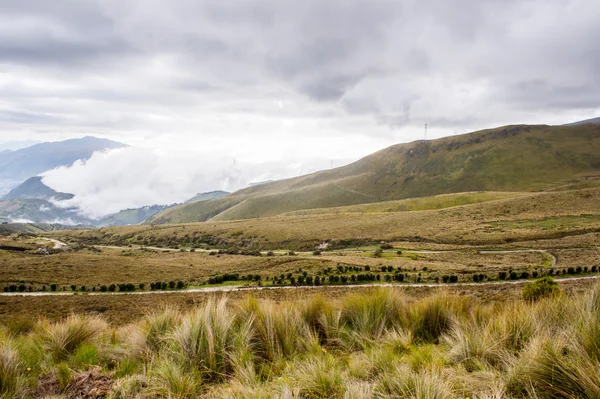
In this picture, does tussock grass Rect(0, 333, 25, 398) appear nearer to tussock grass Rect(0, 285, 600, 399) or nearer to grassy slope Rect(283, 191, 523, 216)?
tussock grass Rect(0, 285, 600, 399)

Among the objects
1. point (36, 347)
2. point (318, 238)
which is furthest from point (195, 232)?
point (36, 347)

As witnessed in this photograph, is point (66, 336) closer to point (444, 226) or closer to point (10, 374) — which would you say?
point (10, 374)

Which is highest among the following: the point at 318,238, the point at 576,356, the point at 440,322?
the point at 576,356

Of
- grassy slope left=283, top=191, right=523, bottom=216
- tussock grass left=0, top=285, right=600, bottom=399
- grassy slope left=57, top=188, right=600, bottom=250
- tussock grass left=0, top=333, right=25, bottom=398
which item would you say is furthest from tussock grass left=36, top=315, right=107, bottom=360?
grassy slope left=283, top=191, right=523, bottom=216

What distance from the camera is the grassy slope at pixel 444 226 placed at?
64.1 metres

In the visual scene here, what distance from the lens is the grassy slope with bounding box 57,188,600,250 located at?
210ft

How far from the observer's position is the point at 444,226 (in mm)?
76688

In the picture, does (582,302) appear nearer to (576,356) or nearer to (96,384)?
(576,356)

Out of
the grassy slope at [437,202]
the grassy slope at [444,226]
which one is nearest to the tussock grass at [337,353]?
the grassy slope at [444,226]

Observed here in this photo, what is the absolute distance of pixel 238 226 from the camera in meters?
112

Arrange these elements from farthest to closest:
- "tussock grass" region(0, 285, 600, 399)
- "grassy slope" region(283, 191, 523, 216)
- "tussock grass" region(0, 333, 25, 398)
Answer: "grassy slope" region(283, 191, 523, 216)
"tussock grass" region(0, 333, 25, 398)
"tussock grass" region(0, 285, 600, 399)

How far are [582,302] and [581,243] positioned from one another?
58.3 metres

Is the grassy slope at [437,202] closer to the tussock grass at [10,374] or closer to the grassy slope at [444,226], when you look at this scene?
the grassy slope at [444,226]

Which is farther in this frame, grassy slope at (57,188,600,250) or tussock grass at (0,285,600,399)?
grassy slope at (57,188,600,250)
